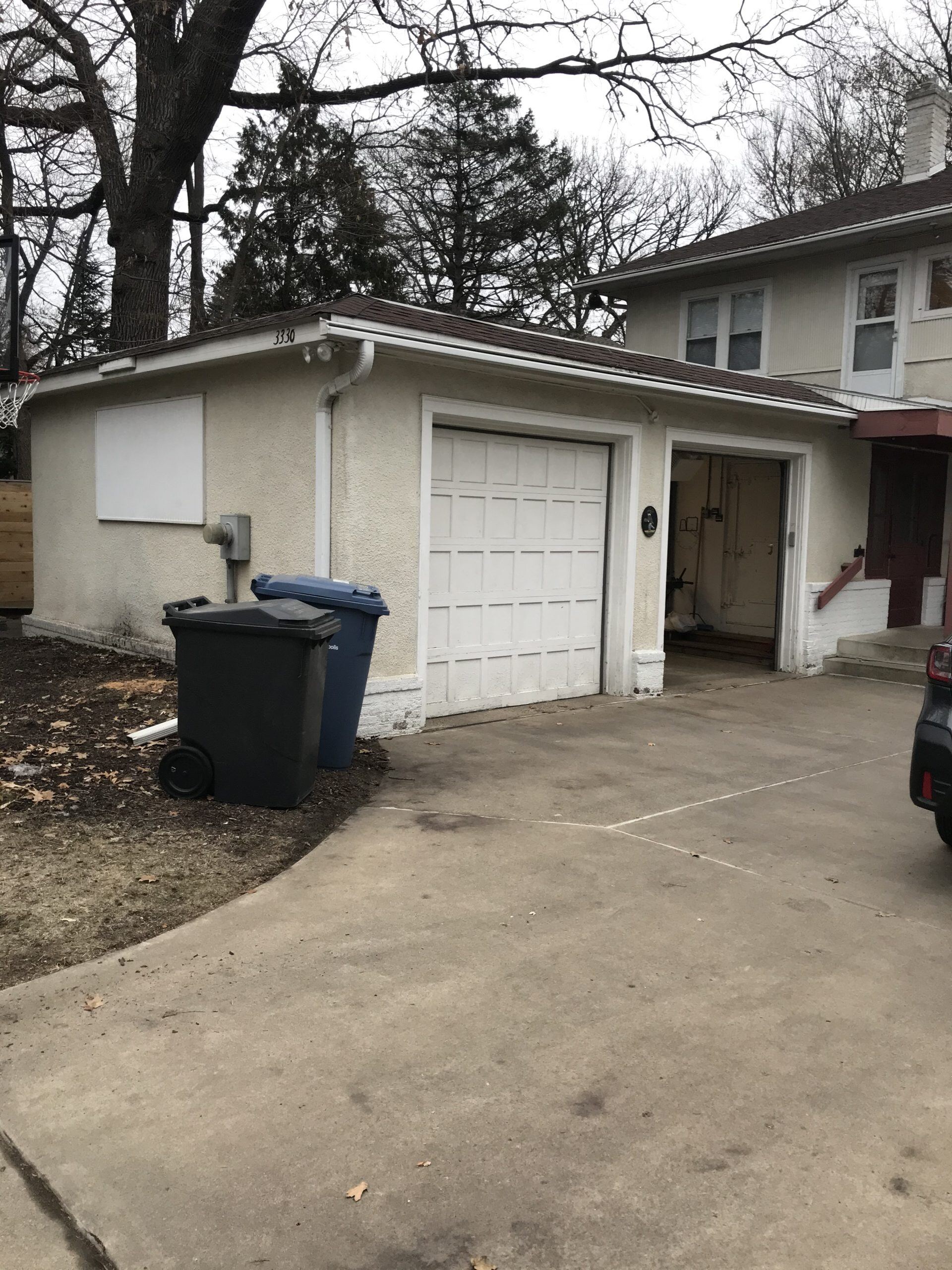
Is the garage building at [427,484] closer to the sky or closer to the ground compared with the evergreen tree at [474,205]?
closer to the ground

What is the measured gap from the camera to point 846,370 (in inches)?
573

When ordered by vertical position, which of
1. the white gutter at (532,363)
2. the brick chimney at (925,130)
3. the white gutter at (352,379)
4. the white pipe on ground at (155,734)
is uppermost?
the brick chimney at (925,130)

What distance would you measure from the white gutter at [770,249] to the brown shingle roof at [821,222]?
0.06 ft

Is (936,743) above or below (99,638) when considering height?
above

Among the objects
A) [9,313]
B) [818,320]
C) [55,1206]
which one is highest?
[818,320]

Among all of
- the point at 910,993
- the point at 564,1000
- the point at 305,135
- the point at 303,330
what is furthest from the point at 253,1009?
the point at 305,135

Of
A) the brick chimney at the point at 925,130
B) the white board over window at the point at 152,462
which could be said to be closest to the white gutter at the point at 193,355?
the white board over window at the point at 152,462

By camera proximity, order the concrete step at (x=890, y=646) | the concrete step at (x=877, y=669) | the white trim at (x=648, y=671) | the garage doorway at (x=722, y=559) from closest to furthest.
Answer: the white trim at (x=648, y=671)
the concrete step at (x=877, y=669)
the concrete step at (x=890, y=646)
the garage doorway at (x=722, y=559)

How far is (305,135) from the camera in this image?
20219mm

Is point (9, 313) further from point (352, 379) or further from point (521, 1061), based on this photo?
point (521, 1061)

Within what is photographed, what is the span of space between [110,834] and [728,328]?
1332cm

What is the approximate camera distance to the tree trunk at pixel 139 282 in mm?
15977

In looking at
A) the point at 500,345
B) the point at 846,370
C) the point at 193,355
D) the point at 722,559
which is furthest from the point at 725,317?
the point at 193,355

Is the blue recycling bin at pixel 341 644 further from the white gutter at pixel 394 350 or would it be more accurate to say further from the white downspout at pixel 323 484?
the white gutter at pixel 394 350
